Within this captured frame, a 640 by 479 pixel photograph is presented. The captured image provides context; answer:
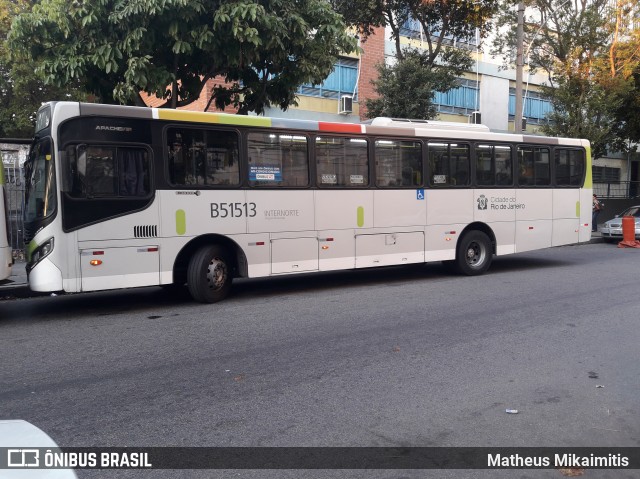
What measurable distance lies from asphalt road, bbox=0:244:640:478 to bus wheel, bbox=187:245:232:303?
245 mm

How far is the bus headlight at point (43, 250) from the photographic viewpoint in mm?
8234

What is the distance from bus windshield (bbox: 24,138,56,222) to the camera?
8320 millimetres

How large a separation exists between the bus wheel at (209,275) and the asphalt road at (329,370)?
245mm

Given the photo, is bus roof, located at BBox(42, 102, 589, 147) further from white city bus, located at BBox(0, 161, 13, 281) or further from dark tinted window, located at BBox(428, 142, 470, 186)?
white city bus, located at BBox(0, 161, 13, 281)

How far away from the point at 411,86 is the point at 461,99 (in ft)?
38.8

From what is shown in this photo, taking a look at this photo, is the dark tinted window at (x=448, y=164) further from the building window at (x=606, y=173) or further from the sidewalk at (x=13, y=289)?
the building window at (x=606, y=173)

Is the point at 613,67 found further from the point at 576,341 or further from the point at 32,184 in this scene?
the point at 32,184

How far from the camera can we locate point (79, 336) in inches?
293

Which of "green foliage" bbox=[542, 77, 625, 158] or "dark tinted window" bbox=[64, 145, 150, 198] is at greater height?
"green foliage" bbox=[542, 77, 625, 158]

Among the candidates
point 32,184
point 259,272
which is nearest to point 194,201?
point 259,272

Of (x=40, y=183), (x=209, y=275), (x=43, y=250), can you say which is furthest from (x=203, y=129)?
(x=43, y=250)

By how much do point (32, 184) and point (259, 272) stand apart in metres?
3.84

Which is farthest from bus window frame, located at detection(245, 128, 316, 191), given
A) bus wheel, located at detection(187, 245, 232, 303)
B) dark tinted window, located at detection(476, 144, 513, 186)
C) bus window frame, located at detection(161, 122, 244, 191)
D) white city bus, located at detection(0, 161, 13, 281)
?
dark tinted window, located at detection(476, 144, 513, 186)

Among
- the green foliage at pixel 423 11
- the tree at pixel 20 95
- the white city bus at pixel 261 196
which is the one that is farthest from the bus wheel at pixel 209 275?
the tree at pixel 20 95
